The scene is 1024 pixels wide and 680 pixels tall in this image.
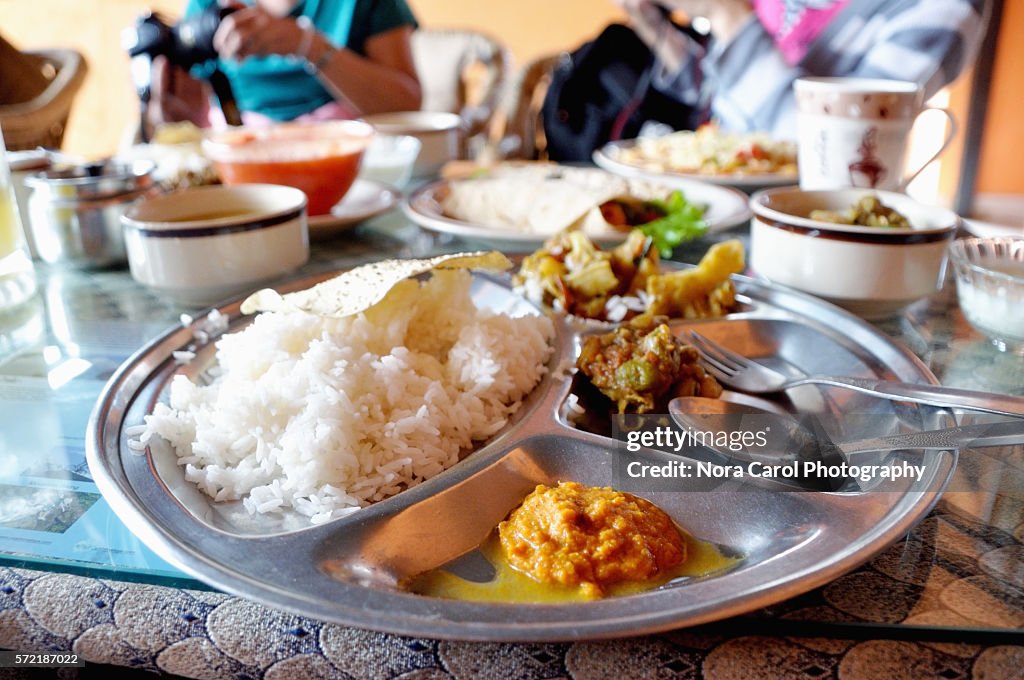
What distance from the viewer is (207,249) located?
141 centimetres

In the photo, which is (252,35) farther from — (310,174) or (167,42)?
(310,174)

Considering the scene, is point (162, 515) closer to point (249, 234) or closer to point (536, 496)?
point (536, 496)

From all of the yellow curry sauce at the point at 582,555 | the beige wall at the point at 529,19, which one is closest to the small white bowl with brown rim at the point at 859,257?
the yellow curry sauce at the point at 582,555

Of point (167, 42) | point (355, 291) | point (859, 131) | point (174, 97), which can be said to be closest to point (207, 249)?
point (355, 291)

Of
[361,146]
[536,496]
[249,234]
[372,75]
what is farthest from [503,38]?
[536,496]

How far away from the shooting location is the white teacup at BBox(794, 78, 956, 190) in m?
1.65

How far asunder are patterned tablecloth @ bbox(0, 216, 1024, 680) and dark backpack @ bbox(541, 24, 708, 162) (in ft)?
11.7

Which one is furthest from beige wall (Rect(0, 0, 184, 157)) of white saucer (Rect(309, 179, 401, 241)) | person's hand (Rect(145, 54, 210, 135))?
white saucer (Rect(309, 179, 401, 241))

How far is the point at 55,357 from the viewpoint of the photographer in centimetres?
130

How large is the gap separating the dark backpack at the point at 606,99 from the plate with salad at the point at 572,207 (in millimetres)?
2000

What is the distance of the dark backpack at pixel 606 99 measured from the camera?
4.06 m

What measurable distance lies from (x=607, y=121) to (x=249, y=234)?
10.1 feet

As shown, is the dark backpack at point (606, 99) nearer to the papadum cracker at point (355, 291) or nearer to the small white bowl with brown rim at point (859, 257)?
the small white bowl with brown rim at point (859, 257)

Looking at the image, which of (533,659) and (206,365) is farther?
(206,365)
